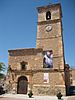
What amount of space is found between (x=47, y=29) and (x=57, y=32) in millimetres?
1845

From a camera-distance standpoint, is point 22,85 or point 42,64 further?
point 22,85

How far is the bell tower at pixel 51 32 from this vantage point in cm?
2422

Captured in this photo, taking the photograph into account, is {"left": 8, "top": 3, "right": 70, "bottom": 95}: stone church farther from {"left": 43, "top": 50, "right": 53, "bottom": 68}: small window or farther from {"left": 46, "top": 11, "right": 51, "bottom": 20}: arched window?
{"left": 46, "top": 11, "right": 51, "bottom": 20}: arched window

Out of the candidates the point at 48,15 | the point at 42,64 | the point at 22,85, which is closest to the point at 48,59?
the point at 42,64

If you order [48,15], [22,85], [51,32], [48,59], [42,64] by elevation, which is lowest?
[22,85]

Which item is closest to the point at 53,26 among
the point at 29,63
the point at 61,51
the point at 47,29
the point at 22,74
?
the point at 47,29

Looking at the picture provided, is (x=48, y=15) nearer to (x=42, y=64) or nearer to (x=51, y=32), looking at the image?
(x=51, y=32)

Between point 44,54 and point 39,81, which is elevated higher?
point 44,54

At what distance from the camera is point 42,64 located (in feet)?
78.7

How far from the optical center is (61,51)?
24.3 metres

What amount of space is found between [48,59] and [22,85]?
5.47m

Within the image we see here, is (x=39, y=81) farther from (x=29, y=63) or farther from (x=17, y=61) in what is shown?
(x=17, y=61)

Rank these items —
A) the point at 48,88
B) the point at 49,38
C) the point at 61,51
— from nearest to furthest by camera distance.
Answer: the point at 48,88 < the point at 61,51 < the point at 49,38

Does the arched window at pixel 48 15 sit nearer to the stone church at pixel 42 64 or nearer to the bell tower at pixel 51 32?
the bell tower at pixel 51 32
